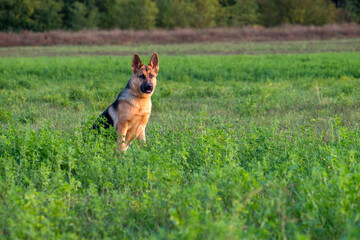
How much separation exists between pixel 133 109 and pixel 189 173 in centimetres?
198

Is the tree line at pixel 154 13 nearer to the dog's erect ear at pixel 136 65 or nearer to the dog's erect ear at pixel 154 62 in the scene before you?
the dog's erect ear at pixel 154 62

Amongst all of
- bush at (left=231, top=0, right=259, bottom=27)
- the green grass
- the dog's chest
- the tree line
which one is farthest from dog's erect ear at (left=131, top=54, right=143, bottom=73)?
bush at (left=231, top=0, right=259, bottom=27)

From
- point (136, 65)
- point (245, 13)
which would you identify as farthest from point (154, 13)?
point (136, 65)

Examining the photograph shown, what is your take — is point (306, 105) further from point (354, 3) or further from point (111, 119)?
point (354, 3)

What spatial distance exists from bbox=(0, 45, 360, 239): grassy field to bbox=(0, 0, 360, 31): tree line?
39.7m

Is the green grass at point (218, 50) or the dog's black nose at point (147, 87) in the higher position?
the dog's black nose at point (147, 87)

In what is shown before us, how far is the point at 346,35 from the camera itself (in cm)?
3897

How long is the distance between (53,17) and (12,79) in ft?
Answer: 121

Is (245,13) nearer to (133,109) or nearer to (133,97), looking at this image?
(133,97)

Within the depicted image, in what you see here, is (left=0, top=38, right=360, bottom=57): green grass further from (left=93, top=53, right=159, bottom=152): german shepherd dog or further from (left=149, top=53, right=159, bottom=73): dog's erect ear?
(left=93, top=53, right=159, bottom=152): german shepherd dog

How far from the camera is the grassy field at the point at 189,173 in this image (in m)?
3.71

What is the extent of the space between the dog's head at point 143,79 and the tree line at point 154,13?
44.5m

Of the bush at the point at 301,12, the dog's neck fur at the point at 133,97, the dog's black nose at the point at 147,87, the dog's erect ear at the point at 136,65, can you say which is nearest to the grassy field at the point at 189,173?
the dog's neck fur at the point at 133,97

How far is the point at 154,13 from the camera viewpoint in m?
52.3
